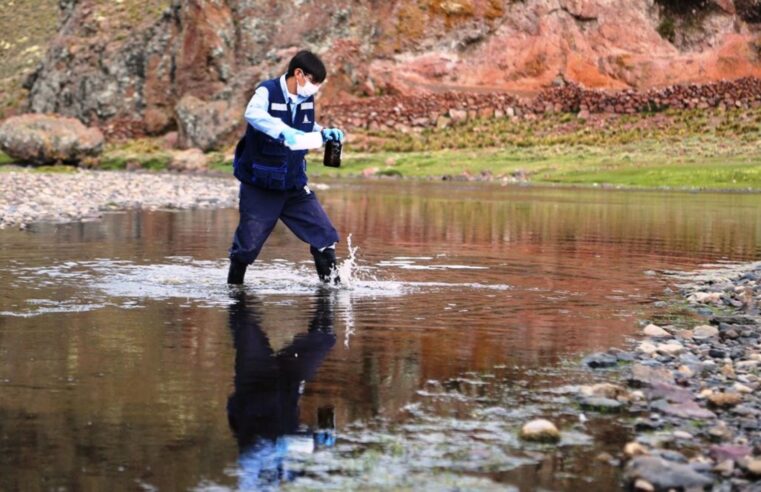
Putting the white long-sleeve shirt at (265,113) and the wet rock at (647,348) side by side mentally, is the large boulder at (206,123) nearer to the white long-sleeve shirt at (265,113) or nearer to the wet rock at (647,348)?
the white long-sleeve shirt at (265,113)

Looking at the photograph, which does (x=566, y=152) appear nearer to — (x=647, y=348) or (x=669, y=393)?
(x=647, y=348)

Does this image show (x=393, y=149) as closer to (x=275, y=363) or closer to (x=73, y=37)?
(x=73, y=37)

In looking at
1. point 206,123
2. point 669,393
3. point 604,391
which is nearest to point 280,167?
point 604,391

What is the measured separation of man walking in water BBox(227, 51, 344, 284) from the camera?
38.0 ft

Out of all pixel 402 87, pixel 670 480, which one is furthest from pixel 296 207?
pixel 402 87

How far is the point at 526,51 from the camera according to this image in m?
64.3

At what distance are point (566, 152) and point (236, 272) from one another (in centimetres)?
3924

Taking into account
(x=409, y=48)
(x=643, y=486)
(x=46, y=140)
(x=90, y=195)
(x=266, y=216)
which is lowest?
(x=643, y=486)

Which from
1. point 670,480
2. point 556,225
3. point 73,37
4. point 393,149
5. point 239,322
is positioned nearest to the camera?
point 670,480

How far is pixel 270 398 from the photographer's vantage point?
7.42 meters

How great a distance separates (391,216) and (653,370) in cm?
1719

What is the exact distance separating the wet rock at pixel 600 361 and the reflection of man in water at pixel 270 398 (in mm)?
1702

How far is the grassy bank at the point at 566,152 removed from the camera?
43656 mm

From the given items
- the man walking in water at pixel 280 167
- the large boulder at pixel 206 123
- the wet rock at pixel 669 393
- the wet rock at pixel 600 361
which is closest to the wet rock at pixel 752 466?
the wet rock at pixel 669 393
